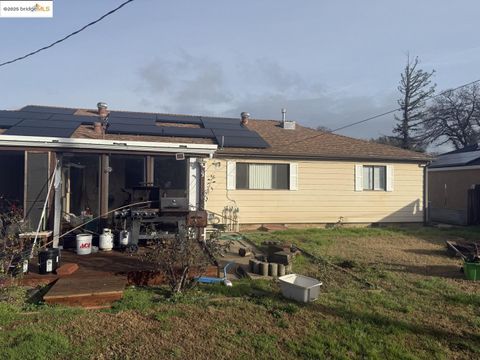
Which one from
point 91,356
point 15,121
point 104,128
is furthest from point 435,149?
point 91,356

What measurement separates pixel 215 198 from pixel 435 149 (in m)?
33.0

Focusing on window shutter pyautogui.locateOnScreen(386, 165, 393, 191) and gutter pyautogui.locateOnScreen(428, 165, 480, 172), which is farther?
→ gutter pyautogui.locateOnScreen(428, 165, 480, 172)

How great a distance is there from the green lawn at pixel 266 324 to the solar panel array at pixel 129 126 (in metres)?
6.80

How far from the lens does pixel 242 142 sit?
12.5 meters

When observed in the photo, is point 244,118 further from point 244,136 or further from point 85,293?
point 85,293

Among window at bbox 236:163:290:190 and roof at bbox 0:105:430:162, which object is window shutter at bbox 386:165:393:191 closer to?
roof at bbox 0:105:430:162

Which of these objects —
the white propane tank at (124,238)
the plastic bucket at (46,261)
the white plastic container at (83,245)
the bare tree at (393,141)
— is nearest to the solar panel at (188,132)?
the white propane tank at (124,238)

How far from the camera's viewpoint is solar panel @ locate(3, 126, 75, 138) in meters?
9.46

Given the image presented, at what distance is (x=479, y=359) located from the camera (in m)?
3.56

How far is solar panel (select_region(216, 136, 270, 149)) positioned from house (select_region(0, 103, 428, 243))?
40 mm

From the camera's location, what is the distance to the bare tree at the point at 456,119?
114ft

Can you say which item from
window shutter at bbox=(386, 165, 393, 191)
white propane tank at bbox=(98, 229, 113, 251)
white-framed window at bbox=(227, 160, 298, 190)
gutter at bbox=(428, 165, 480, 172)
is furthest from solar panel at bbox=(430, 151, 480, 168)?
white propane tank at bbox=(98, 229, 113, 251)

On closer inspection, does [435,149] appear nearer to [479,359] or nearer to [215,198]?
Answer: [215,198]

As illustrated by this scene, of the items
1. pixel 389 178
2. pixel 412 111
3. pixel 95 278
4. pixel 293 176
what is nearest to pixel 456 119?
pixel 412 111
